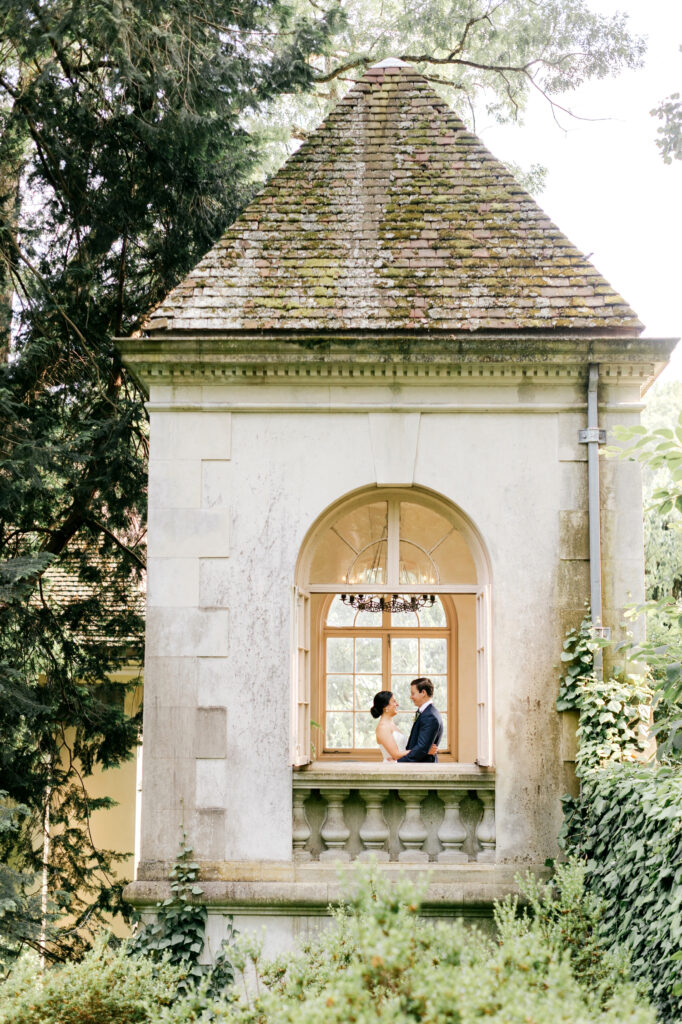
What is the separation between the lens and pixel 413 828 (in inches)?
319

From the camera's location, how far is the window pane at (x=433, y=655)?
12273mm

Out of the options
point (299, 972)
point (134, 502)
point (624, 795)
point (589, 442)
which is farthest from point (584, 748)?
point (134, 502)

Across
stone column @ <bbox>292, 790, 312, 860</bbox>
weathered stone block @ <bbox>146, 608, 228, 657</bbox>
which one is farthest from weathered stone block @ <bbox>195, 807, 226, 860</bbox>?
weathered stone block @ <bbox>146, 608, 228, 657</bbox>

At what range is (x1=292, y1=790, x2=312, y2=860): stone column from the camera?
26.5 ft

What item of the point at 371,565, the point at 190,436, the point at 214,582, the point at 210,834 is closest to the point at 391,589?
the point at 371,565

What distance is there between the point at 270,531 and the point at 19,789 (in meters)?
5.55

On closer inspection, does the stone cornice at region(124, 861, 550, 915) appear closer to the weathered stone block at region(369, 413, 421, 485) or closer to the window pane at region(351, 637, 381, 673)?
the weathered stone block at region(369, 413, 421, 485)

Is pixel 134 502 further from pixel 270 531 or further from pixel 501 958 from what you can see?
pixel 501 958

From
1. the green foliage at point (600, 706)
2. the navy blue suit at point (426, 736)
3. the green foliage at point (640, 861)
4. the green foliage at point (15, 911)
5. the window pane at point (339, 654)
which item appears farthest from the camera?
the window pane at point (339, 654)

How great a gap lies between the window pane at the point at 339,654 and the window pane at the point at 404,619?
1.84 feet

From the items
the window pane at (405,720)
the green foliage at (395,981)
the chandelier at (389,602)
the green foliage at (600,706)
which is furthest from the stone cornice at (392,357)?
the window pane at (405,720)

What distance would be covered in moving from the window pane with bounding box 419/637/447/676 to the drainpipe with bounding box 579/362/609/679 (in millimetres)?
4249

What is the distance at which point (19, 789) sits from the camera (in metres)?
12.0

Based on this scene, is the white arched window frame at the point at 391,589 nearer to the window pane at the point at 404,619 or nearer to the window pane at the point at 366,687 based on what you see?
the window pane at the point at 366,687
